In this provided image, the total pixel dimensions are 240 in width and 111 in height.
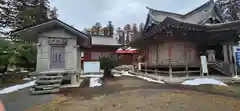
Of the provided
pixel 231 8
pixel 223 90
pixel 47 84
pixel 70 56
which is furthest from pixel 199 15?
pixel 47 84

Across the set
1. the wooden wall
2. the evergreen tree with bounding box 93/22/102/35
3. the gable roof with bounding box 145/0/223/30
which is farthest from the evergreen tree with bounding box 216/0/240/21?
the evergreen tree with bounding box 93/22/102/35

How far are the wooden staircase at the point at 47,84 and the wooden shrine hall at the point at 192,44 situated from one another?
7.50 metres

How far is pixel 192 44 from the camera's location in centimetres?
1149

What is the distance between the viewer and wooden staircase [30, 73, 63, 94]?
6195mm

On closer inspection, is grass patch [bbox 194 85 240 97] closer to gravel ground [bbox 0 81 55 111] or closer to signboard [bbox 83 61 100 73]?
gravel ground [bbox 0 81 55 111]

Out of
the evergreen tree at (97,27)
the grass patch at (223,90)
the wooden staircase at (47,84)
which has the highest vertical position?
the evergreen tree at (97,27)

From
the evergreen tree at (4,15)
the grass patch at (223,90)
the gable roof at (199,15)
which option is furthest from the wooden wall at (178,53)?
the evergreen tree at (4,15)

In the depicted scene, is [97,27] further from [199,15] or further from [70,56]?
[70,56]

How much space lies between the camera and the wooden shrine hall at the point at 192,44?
9696mm

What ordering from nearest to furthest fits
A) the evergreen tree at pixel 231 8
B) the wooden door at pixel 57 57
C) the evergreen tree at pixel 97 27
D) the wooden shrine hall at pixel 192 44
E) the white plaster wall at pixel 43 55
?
the white plaster wall at pixel 43 55
the wooden door at pixel 57 57
the wooden shrine hall at pixel 192 44
the evergreen tree at pixel 231 8
the evergreen tree at pixel 97 27

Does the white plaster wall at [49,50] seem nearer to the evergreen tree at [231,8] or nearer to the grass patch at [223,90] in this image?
the grass patch at [223,90]

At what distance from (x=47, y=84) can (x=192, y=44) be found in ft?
37.7

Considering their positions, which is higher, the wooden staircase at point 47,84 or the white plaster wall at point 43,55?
the white plaster wall at point 43,55

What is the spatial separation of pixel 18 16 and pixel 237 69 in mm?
24865
